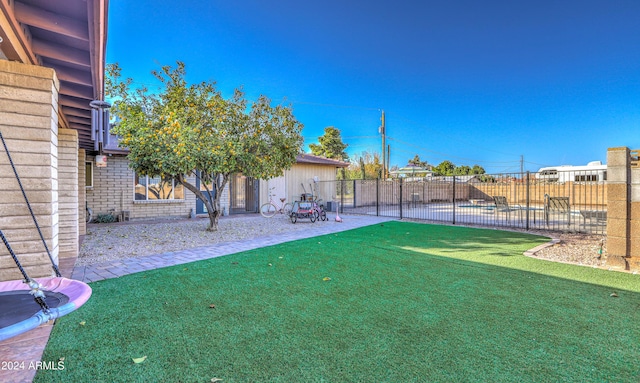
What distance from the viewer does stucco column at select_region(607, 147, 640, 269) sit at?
15.9ft

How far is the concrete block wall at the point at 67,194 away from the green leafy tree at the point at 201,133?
131cm

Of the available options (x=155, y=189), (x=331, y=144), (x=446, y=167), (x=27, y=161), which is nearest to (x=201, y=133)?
(x=27, y=161)

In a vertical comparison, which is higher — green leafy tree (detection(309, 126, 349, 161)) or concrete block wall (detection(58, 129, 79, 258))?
green leafy tree (detection(309, 126, 349, 161))

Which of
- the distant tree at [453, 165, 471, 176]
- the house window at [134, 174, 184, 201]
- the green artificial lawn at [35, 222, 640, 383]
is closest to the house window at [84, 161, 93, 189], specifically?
the house window at [134, 174, 184, 201]

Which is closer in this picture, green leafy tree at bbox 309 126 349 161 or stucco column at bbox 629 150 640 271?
stucco column at bbox 629 150 640 271

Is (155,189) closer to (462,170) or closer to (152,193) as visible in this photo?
(152,193)

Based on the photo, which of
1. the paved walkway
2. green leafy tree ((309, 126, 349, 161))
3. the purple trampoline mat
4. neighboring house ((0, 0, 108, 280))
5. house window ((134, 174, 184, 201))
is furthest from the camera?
green leafy tree ((309, 126, 349, 161))

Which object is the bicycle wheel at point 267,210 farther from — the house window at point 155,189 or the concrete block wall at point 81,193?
the concrete block wall at point 81,193

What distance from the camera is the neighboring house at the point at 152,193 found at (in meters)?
11.0

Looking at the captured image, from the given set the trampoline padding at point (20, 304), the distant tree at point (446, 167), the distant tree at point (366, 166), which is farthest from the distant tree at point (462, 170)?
the trampoline padding at point (20, 304)

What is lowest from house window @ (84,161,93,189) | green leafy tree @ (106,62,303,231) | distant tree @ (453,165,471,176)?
house window @ (84,161,93,189)

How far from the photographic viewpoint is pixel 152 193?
12.2 m

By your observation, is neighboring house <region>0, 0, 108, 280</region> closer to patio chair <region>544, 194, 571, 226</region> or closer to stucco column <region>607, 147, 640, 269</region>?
stucco column <region>607, 147, 640, 269</region>

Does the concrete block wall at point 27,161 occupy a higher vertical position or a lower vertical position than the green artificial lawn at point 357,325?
higher
